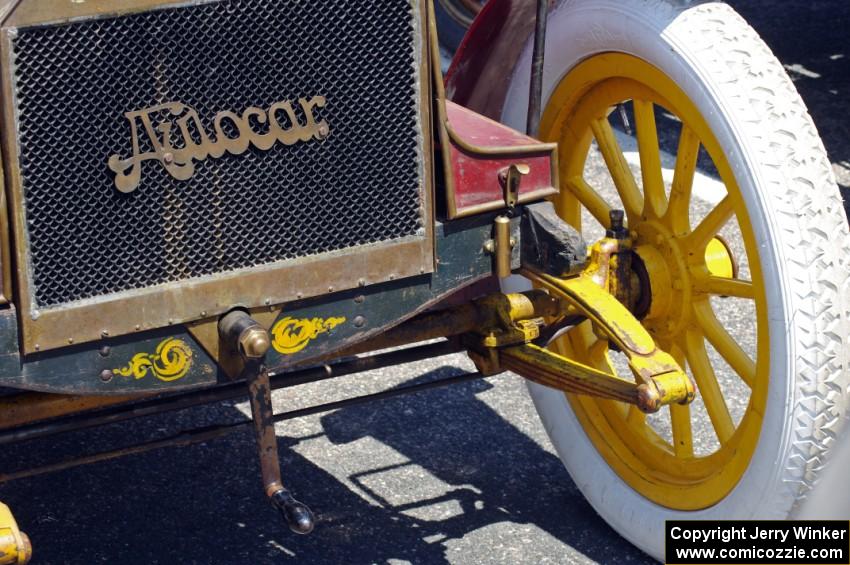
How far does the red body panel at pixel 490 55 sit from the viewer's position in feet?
10.4

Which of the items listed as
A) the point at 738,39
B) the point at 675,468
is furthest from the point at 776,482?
the point at 738,39

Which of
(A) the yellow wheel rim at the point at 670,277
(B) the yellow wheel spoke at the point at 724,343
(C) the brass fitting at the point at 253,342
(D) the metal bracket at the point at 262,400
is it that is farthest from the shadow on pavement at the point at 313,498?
(C) the brass fitting at the point at 253,342

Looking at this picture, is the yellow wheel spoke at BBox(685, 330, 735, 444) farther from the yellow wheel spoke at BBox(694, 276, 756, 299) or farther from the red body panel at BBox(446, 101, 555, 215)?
the red body panel at BBox(446, 101, 555, 215)

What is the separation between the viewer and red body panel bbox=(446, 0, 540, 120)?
317 cm

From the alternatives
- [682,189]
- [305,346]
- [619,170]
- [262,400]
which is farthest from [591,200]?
[262,400]

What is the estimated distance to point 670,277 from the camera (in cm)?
303

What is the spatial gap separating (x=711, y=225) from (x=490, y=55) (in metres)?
0.67

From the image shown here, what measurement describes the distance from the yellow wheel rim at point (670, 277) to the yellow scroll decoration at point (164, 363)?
1033 millimetres

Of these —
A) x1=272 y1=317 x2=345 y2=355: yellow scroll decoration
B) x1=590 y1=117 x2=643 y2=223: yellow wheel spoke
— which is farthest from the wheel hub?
x1=272 y1=317 x2=345 y2=355: yellow scroll decoration

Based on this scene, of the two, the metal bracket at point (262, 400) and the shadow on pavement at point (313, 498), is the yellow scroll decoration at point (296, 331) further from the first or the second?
the shadow on pavement at point (313, 498)

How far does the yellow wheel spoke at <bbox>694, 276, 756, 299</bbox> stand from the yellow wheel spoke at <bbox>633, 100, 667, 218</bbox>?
198mm

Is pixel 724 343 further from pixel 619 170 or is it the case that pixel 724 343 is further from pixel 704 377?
pixel 619 170

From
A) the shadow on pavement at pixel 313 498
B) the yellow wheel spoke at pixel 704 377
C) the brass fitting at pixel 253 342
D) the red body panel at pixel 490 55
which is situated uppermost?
the red body panel at pixel 490 55

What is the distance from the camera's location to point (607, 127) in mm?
3289
